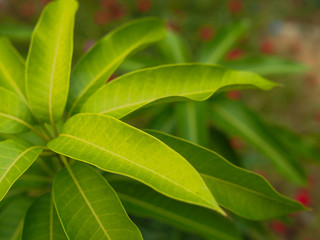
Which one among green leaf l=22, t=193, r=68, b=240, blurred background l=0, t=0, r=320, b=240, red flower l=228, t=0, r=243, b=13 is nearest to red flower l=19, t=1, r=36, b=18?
blurred background l=0, t=0, r=320, b=240

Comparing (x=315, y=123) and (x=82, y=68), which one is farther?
(x=315, y=123)

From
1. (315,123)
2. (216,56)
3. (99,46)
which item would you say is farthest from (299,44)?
(99,46)

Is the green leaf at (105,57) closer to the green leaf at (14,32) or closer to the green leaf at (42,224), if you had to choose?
the green leaf at (42,224)

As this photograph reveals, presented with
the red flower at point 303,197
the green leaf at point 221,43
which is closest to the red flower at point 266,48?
the red flower at point 303,197

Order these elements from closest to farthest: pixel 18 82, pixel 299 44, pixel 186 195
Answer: pixel 186 195 < pixel 18 82 < pixel 299 44

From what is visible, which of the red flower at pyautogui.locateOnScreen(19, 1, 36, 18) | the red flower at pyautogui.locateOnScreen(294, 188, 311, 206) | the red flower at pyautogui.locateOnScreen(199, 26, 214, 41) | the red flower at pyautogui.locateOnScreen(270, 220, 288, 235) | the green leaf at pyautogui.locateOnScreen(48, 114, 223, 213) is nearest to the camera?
the green leaf at pyautogui.locateOnScreen(48, 114, 223, 213)

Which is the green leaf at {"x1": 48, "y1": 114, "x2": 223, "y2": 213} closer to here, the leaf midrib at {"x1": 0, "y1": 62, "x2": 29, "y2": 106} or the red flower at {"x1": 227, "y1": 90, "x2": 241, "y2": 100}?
the leaf midrib at {"x1": 0, "y1": 62, "x2": 29, "y2": 106}

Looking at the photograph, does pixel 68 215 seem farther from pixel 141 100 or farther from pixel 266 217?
pixel 266 217

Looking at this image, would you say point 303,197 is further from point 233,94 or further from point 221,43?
point 221,43
